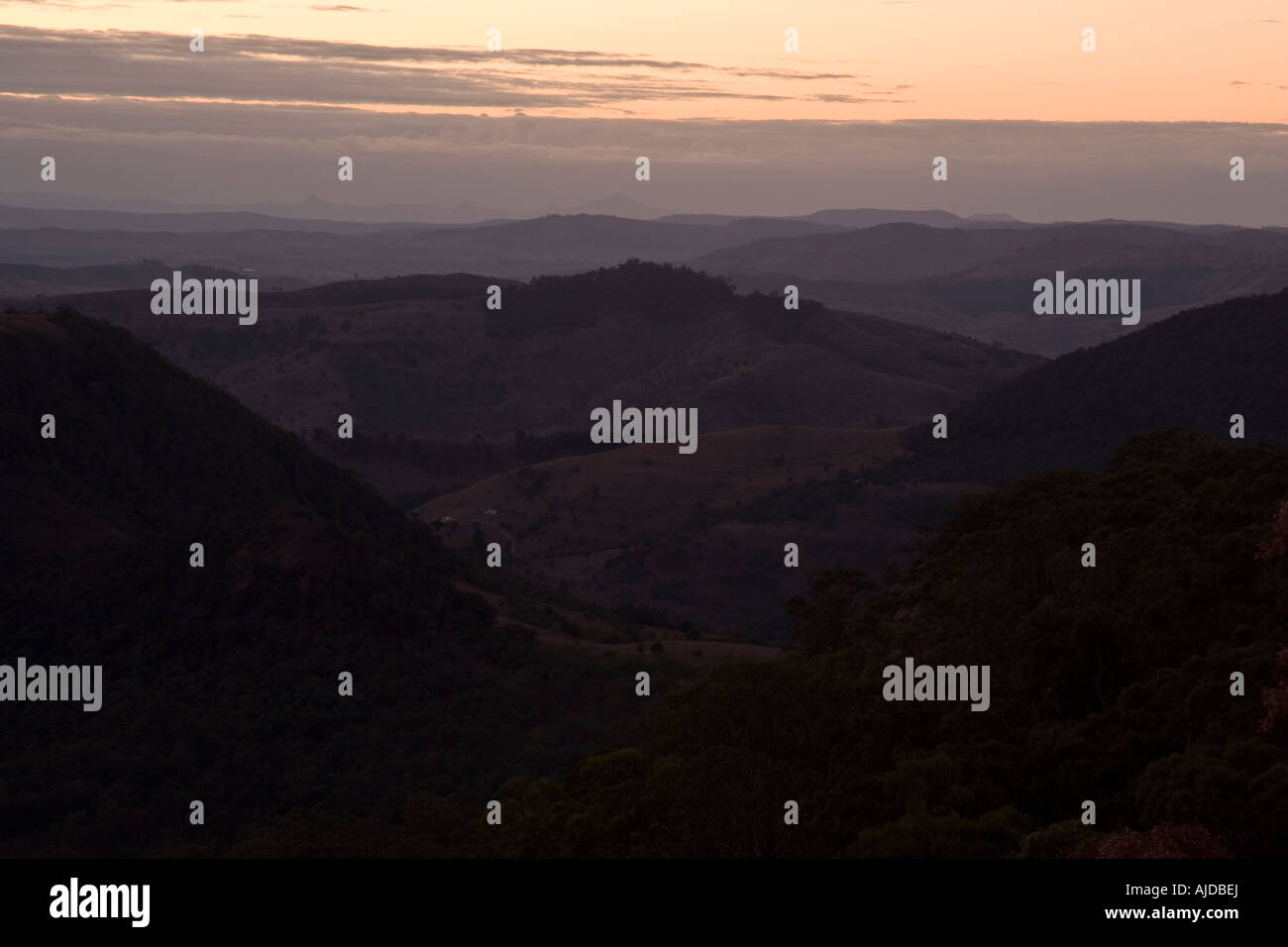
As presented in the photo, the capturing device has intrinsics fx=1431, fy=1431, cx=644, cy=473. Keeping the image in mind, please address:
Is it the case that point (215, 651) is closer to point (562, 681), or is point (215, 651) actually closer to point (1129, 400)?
point (562, 681)

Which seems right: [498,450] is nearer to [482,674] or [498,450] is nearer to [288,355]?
[288,355]

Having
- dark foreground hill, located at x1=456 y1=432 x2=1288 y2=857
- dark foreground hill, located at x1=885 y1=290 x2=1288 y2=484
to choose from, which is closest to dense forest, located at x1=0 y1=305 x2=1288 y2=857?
dark foreground hill, located at x1=456 y1=432 x2=1288 y2=857

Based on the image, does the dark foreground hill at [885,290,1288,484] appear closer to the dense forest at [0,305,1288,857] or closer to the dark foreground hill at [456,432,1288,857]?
the dense forest at [0,305,1288,857]

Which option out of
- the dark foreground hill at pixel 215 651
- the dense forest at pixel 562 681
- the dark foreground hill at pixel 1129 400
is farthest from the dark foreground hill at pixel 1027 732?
the dark foreground hill at pixel 1129 400

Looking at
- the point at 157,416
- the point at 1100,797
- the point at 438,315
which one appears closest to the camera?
the point at 1100,797

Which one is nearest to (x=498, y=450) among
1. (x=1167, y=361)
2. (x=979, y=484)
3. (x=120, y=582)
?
(x=979, y=484)

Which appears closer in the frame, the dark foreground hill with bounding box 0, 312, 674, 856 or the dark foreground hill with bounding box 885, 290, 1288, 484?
the dark foreground hill with bounding box 0, 312, 674, 856
